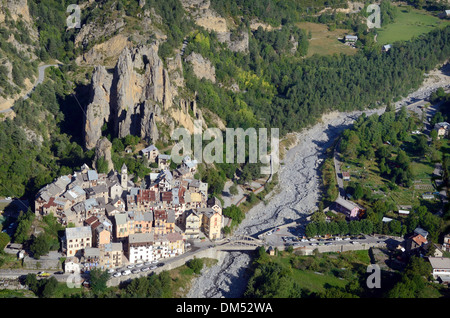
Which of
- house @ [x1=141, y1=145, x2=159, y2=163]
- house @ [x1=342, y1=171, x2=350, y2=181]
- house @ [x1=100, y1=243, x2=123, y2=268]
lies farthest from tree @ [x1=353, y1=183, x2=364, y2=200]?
house @ [x1=100, y1=243, x2=123, y2=268]

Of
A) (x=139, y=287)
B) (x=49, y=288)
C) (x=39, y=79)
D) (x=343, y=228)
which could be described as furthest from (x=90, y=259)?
(x=39, y=79)

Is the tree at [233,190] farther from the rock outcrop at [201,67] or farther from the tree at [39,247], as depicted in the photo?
the tree at [39,247]

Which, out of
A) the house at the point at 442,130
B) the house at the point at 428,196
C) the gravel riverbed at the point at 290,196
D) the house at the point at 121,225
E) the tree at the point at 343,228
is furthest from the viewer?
the house at the point at 442,130

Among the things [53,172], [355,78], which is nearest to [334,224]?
[53,172]

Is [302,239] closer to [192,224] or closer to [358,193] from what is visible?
[358,193]

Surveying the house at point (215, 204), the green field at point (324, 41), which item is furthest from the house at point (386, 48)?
the house at point (215, 204)

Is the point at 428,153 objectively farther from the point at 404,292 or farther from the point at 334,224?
the point at 404,292

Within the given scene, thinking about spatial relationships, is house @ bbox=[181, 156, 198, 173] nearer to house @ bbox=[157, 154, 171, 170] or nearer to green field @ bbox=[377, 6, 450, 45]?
house @ bbox=[157, 154, 171, 170]
